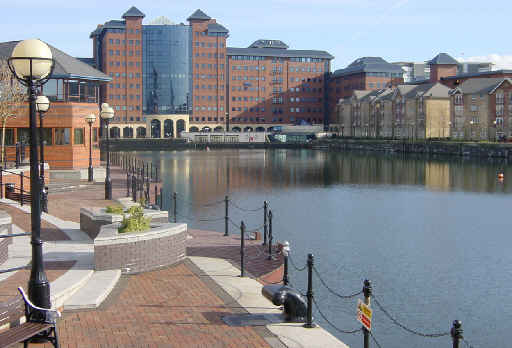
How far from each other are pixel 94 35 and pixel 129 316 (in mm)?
176785

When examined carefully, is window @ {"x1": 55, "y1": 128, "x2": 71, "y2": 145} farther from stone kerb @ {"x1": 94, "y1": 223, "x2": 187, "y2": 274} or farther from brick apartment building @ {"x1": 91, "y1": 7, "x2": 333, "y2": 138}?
brick apartment building @ {"x1": 91, "y1": 7, "x2": 333, "y2": 138}

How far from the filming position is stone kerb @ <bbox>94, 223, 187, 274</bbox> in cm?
1475

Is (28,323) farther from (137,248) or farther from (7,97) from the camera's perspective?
(7,97)

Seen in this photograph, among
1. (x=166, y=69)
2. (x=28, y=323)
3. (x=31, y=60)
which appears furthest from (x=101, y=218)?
(x=166, y=69)

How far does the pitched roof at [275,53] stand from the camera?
176m

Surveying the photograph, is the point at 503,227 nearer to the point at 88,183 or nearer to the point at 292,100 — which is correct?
the point at 88,183

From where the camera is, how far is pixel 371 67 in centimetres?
17488

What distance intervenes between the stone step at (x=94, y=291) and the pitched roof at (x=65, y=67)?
121 feet

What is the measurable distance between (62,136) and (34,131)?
131ft

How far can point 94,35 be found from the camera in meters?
177

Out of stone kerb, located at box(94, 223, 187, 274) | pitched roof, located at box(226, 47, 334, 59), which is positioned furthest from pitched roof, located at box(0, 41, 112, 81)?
pitched roof, located at box(226, 47, 334, 59)

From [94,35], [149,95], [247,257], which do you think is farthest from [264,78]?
[247,257]

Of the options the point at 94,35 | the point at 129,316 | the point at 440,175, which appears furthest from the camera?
the point at 94,35

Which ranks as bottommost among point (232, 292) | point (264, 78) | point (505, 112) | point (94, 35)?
point (232, 292)
